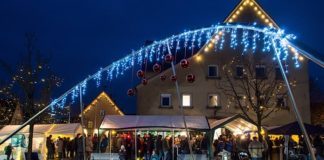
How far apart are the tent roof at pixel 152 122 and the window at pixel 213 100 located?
9.87 metres

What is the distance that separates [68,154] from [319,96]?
114ft

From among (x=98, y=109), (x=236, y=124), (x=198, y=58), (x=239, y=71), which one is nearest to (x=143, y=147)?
(x=236, y=124)

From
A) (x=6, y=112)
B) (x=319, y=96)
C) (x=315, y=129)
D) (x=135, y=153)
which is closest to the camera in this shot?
(x=315, y=129)

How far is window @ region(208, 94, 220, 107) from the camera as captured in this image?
3878 cm

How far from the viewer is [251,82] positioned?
3728 centimetres

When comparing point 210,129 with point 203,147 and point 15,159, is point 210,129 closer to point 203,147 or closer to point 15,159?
point 203,147

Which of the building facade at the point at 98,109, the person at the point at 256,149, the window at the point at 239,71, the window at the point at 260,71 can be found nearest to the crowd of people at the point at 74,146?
the person at the point at 256,149

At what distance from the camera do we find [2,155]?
103 ft

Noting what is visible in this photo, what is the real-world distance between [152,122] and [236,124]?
234 inches

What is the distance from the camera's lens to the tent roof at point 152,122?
28391 mm

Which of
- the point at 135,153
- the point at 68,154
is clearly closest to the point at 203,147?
the point at 135,153

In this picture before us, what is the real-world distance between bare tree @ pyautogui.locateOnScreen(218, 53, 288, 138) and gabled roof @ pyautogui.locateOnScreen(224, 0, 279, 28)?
2.57 metres

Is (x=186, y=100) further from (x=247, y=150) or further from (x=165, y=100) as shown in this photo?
(x=247, y=150)

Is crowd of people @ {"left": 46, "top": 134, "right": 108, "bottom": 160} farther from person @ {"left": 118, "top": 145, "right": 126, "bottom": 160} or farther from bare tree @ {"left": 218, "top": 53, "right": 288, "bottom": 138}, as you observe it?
bare tree @ {"left": 218, "top": 53, "right": 288, "bottom": 138}
